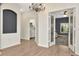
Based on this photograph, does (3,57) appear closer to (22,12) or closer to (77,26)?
(22,12)

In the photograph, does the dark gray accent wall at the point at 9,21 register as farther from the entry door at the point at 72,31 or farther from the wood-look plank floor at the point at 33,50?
the entry door at the point at 72,31

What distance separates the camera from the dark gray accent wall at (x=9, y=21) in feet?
4.26

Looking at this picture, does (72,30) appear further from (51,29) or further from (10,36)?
(10,36)

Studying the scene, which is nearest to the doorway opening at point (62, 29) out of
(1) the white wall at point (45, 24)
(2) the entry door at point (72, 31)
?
(2) the entry door at point (72, 31)

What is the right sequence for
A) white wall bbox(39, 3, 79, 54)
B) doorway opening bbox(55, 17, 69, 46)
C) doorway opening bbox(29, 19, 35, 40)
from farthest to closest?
doorway opening bbox(29, 19, 35, 40) → doorway opening bbox(55, 17, 69, 46) → white wall bbox(39, 3, 79, 54)

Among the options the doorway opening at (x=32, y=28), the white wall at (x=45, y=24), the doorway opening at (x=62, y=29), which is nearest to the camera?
the white wall at (x=45, y=24)

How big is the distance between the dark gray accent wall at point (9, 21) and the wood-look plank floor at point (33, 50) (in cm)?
30

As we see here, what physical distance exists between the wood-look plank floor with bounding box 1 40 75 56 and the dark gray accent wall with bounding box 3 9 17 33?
298 mm

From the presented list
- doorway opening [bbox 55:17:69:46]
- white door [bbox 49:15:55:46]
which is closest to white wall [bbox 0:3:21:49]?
white door [bbox 49:15:55:46]

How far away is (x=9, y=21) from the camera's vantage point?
1352 millimetres

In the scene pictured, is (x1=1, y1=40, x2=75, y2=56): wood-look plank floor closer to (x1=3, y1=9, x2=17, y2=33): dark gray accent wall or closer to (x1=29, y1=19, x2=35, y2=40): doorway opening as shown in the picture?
(x1=29, y1=19, x2=35, y2=40): doorway opening

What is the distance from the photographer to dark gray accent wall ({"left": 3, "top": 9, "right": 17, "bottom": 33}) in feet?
4.26

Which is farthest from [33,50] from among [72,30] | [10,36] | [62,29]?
[72,30]

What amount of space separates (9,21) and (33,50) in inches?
25.3
